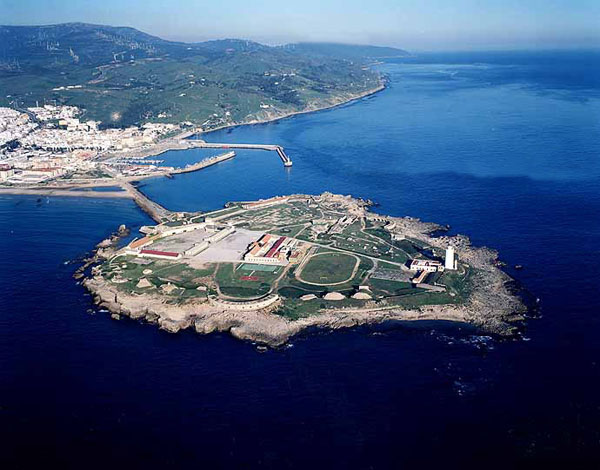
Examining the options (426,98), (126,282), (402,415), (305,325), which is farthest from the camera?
(426,98)

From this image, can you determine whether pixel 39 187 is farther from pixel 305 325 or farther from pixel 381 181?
pixel 305 325

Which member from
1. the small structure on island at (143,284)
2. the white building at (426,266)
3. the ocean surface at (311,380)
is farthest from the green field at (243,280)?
the white building at (426,266)

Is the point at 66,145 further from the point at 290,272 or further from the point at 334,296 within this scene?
the point at 334,296

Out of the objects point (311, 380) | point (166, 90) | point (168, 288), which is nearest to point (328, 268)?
point (168, 288)

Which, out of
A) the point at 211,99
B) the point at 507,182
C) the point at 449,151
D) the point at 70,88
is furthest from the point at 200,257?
the point at 70,88

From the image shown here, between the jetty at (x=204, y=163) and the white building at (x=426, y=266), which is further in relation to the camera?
the jetty at (x=204, y=163)

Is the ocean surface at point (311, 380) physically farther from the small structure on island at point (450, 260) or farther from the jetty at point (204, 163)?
the jetty at point (204, 163)
